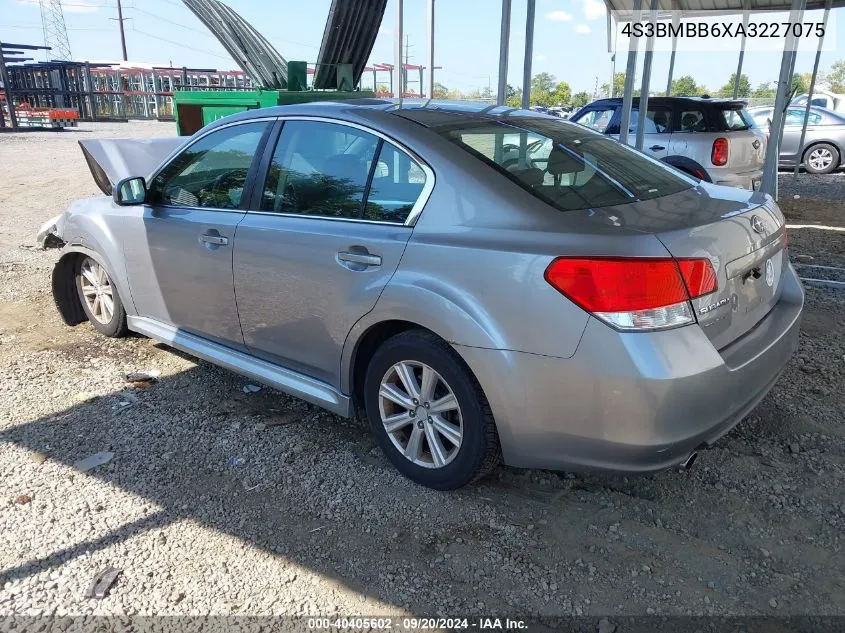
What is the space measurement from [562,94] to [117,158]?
81.7 m

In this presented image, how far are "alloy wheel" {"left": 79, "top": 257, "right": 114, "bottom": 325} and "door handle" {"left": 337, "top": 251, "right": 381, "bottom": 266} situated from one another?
2.35 m

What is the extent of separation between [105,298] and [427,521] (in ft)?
10.1

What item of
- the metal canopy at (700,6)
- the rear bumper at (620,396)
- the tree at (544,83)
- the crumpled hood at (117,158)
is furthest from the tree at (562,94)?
the rear bumper at (620,396)

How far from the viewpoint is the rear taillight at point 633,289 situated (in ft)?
7.52

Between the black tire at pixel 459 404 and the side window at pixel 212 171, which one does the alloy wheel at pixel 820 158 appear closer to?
the side window at pixel 212 171

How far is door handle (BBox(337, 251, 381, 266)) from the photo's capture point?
9.34ft

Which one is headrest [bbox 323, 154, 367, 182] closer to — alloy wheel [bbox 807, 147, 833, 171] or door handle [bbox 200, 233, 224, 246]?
door handle [bbox 200, 233, 224, 246]

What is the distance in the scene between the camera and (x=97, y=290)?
4.72 meters

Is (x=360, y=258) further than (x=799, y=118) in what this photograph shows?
No

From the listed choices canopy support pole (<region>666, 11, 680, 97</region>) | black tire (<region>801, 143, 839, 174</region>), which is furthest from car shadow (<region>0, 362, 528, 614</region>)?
black tire (<region>801, 143, 839, 174</region>)

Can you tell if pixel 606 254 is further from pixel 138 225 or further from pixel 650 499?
pixel 138 225

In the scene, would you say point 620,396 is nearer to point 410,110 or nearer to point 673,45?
point 410,110

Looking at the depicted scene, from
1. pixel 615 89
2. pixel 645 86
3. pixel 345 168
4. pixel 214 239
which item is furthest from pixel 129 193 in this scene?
pixel 615 89

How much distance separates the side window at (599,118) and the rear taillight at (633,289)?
25.3 ft
